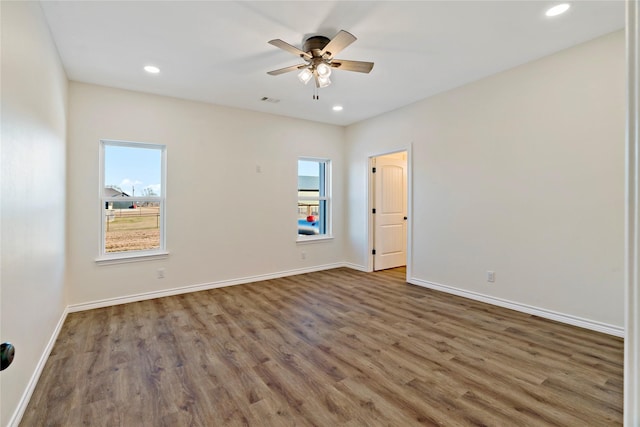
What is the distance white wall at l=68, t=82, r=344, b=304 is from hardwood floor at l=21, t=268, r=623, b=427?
700mm

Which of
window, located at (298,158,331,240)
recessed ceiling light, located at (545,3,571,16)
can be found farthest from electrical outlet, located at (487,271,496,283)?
window, located at (298,158,331,240)

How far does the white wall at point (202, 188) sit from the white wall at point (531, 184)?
202 centimetres

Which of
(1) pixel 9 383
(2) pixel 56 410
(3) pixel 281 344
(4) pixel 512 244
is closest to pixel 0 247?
(1) pixel 9 383


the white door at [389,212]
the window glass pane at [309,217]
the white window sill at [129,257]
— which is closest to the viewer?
the white window sill at [129,257]

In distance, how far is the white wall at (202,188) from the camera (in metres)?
3.61

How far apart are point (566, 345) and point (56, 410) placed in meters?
3.78

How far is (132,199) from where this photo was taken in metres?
3.96

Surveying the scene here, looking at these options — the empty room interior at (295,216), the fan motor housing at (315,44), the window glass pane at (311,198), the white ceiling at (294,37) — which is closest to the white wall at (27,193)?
the empty room interior at (295,216)

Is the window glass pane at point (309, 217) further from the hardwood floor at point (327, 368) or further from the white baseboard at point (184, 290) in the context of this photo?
the hardwood floor at point (327, 368)

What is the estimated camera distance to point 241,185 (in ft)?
15.4

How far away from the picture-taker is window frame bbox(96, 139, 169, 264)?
375cm

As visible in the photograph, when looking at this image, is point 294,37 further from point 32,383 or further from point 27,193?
point 32,383

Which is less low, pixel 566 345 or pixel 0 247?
pixel 0 247

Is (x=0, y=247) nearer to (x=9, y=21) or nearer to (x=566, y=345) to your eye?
(x=9, y=21)
